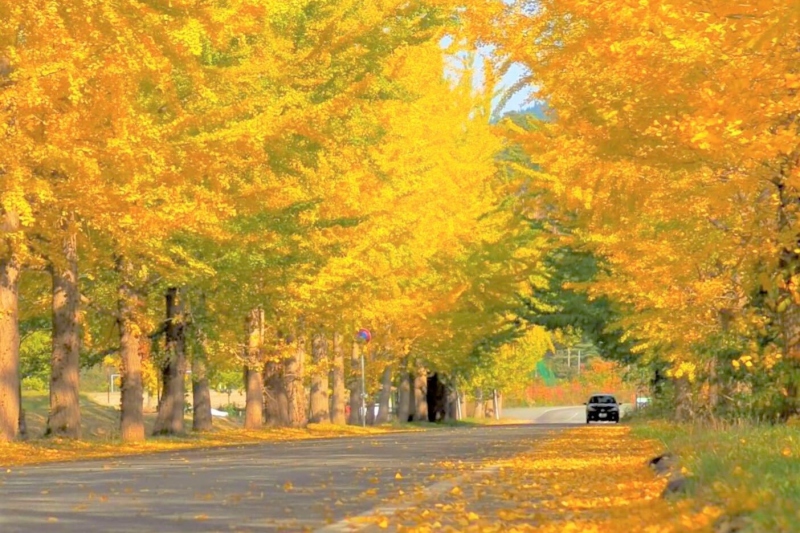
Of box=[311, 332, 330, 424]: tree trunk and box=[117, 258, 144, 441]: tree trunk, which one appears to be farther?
box=[311, 332, 330, 424]: tree trunk

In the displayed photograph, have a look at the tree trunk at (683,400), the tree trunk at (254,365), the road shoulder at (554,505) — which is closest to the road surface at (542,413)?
the tree trunk at (254,365)

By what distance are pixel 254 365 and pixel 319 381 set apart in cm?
995

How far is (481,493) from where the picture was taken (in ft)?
46.6

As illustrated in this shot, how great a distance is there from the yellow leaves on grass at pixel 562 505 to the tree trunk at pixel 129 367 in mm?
14276

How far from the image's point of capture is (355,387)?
A: 57906mm

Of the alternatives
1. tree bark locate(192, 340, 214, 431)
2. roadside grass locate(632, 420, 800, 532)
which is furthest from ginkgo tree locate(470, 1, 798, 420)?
tree bark locate(192, 340, 214, 431)

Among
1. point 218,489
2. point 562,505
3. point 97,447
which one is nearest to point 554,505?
point 562,505

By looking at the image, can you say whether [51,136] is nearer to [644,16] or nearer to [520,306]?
[644,16]

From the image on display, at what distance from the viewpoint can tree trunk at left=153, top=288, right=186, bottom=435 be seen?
116ft

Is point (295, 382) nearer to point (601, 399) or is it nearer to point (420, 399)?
point (420, 399)

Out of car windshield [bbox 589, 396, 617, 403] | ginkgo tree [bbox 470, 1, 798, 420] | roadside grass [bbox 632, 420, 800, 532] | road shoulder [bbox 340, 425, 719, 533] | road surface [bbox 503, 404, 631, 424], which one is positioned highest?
ginkgo tree [bbox 470, 1, 798, 420]

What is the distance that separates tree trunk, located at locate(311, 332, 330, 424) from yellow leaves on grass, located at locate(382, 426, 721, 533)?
26.7m

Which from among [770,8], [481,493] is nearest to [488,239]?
[481,493]

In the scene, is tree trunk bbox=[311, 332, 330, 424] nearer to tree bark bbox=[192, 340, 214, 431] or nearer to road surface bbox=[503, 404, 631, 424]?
tree bark bbox=[192, 340, 214, 431]
